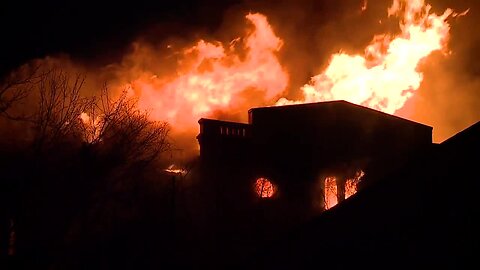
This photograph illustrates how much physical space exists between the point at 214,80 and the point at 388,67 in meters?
11.8

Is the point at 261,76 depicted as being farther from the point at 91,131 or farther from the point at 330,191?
the point at 91,131

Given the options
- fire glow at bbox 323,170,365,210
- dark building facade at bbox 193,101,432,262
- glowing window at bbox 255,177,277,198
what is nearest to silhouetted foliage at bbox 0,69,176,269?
dark building facade at bbox 193,101,432,262

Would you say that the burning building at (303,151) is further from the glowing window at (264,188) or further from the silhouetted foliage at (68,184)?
the silhouetted foliage at (68,184)

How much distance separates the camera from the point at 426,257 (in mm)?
4594

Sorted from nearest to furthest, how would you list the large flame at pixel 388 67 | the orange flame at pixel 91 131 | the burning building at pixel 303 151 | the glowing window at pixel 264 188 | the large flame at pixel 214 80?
the orange flame at pixel 91 131 → the burning building at pixel 303 151 → the glowing window at pixel 264 188 → the large flame at pixel 214 80 → the large flame at pixel 388 67

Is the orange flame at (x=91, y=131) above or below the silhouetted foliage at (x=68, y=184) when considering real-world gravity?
above

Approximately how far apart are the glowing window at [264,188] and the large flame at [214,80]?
21.5 ft

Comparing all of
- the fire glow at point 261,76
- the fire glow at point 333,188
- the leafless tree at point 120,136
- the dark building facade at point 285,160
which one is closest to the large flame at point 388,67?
the fire glow at point 261,76

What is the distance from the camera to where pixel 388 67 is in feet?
97.6

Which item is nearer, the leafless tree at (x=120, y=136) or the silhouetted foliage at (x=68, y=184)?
the silhouetted foliage at (x=68, y=184)

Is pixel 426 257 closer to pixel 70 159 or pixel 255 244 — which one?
pixel 70 159

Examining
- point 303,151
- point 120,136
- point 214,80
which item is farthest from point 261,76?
point 120,136

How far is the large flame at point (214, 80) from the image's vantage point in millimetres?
26344

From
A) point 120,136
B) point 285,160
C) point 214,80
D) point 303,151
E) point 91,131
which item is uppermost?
point 214,80
